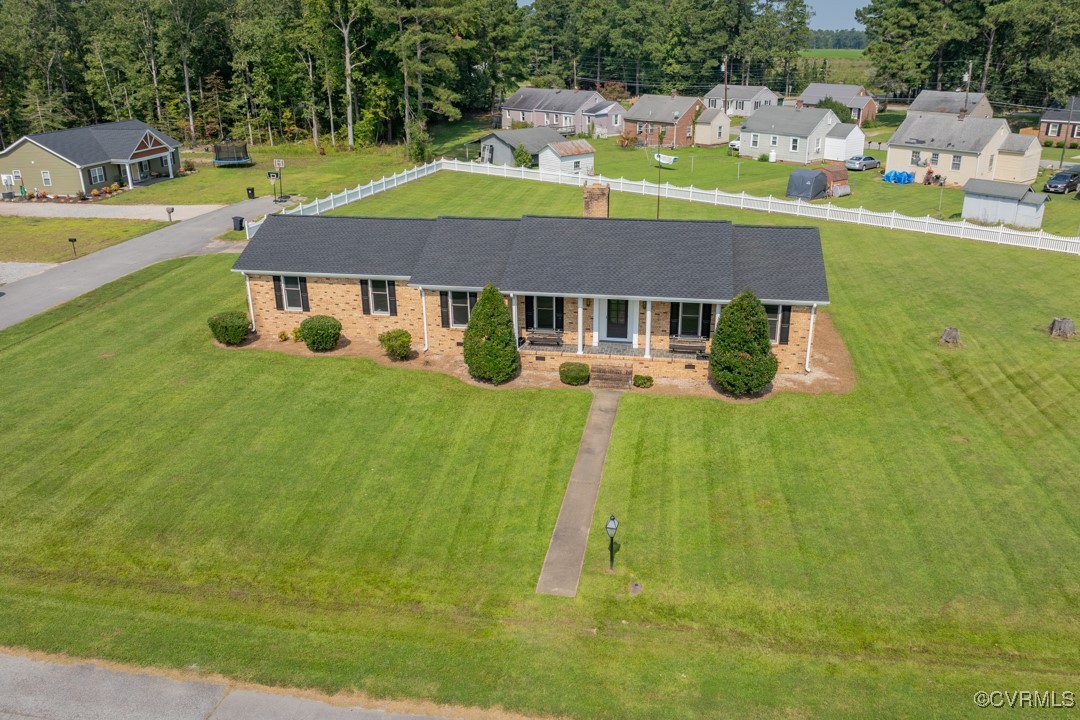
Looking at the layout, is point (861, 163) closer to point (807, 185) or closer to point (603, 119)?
point (807, 185)

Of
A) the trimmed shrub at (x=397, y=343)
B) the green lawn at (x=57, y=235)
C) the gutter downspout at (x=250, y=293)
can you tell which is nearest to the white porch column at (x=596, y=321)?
the trimmed shrub at (x=397, y=343)

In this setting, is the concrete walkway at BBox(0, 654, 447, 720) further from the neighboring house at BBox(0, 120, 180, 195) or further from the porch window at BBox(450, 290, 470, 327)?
the neighboring house at BBox(0, 120, 180, 195)

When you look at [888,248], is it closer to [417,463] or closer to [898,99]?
[417,463]

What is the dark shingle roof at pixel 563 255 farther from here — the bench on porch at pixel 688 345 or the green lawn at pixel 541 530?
the green lawn at pixel 541 530

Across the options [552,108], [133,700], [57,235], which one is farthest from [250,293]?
[552,108]

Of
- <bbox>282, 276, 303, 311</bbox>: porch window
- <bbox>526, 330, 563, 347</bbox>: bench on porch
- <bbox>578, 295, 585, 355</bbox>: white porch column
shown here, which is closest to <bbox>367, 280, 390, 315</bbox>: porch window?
<bbox>282, 276, 303, 311</bbox>: porch window

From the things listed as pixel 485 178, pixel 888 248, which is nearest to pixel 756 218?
pixel 888 248

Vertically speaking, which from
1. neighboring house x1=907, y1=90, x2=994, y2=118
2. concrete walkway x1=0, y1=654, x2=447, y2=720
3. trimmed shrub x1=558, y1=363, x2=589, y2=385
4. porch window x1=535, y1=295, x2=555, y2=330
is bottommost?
concrete walkway x1=0, y1=654, x2=447, y2=720
